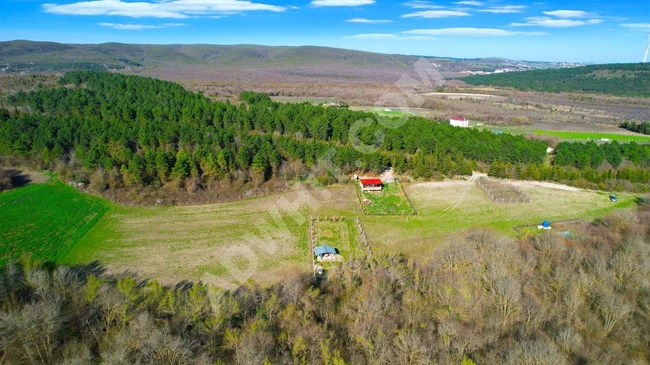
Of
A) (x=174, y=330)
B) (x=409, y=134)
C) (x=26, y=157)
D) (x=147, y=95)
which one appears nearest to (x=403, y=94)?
(x=409, y=134)

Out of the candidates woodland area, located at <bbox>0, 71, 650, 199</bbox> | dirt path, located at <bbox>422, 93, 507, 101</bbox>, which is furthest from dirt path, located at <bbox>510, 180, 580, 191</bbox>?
dirt path, located at <bbox>422, 93, 507, 101</bbox>

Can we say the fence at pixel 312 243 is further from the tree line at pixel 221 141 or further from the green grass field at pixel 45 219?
the green grass field at pixel 45 219

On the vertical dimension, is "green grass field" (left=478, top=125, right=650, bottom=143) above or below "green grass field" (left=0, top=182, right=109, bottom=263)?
above

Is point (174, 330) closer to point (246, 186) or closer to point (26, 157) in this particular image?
point (246, 186)

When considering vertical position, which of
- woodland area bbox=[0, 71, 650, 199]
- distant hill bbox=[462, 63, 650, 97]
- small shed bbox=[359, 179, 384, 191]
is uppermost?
distant hill bbox=[462, 63, 650, 97]

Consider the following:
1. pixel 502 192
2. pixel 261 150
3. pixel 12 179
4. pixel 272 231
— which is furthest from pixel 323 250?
pixel 12 179

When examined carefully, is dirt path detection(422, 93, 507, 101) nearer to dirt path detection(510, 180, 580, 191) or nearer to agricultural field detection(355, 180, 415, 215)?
dirt path detection(510, 180, 580, 191)

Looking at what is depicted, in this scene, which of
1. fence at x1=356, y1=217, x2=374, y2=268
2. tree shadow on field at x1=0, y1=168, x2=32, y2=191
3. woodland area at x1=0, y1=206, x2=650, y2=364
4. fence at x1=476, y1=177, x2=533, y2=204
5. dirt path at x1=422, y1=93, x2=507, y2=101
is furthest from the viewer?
dirt path at x1=422, y1=93, x2=507, y2=101
